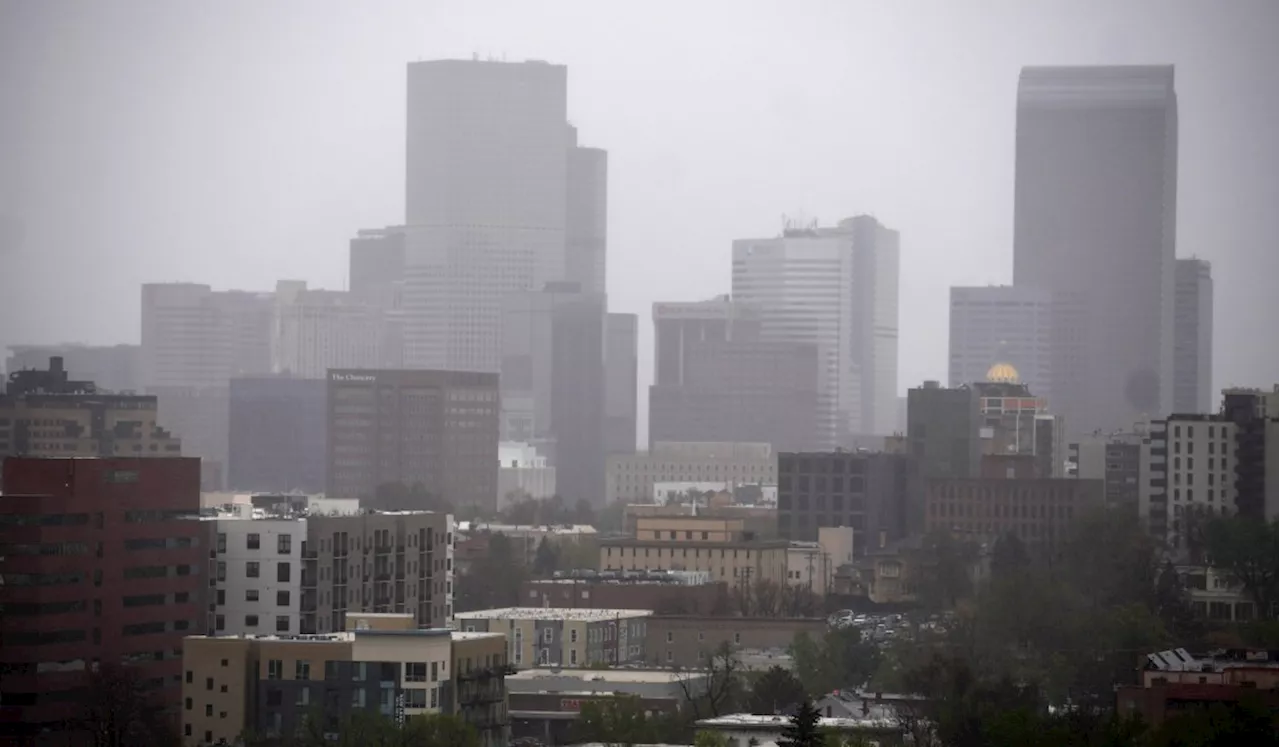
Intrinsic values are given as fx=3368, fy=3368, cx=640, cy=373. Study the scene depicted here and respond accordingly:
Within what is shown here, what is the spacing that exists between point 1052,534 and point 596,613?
5181 cm

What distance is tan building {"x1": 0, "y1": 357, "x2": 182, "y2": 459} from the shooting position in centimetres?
14450

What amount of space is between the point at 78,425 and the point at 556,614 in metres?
52.7

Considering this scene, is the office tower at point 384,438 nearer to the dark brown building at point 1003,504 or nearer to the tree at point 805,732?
the dark brown building at point 1003,504

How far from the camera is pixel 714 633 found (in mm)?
101812

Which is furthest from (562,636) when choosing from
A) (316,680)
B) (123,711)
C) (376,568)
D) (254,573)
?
(123,711)

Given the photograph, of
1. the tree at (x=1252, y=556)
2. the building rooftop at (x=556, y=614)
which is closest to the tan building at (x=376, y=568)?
the building rooftop at (x=556, y=614)

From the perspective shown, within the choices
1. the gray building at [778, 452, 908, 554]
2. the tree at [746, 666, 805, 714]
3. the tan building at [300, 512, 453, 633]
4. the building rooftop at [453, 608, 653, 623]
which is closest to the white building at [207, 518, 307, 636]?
the tan building at [300, 512, 453, 633]

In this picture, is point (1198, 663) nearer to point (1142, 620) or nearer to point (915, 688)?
point (915, 688)

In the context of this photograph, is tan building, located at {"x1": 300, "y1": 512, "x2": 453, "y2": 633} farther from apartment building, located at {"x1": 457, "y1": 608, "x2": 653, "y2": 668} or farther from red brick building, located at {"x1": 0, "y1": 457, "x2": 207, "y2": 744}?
apartment building, located at {"x1": 457, "y1": 608, "x2": 653, "y2": 668}

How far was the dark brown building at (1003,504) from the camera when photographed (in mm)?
154000

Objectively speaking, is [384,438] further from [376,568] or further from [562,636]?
[376,568]

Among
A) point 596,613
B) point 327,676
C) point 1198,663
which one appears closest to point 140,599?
point 327,676

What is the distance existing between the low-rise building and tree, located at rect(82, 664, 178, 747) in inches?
1237

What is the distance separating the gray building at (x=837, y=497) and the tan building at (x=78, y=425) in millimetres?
27897
